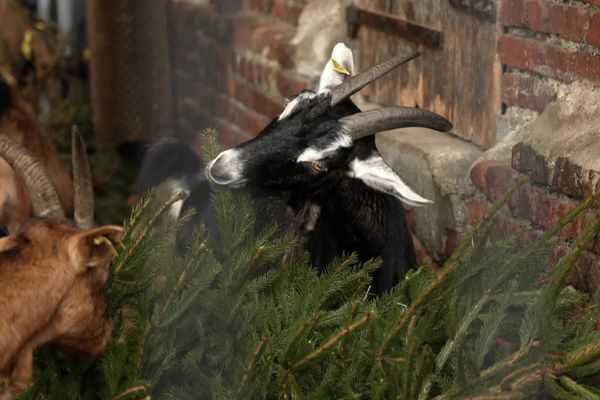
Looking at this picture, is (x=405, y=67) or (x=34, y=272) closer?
(x=34, y=272)

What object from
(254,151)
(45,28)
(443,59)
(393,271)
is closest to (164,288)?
(254,151)

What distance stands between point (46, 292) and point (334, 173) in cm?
129

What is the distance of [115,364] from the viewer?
291 cm

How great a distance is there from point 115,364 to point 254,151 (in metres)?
1.14

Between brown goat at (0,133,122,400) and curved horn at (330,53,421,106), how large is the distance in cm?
116

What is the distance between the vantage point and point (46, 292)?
2908 mm

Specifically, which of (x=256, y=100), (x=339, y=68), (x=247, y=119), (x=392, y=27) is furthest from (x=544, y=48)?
(x=247, y=119)

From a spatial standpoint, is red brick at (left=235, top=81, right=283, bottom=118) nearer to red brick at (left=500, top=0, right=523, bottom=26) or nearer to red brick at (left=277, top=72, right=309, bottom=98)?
red brick at (left=277, top=72, right=309, bottom=98)

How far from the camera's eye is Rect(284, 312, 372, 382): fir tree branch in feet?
8.91

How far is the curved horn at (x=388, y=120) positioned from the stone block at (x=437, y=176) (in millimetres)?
565

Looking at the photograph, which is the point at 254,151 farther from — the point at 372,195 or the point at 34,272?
the point at 34,272

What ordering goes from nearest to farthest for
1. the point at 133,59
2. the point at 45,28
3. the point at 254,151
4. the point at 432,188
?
the point at 254,151 < the point at 432,188 < the point at 133,59 < the point at 45,28

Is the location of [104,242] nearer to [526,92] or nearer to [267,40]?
[526,92]

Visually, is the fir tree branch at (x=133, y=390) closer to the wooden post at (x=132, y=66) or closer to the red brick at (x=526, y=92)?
the red brick at (x=526, y=92)
